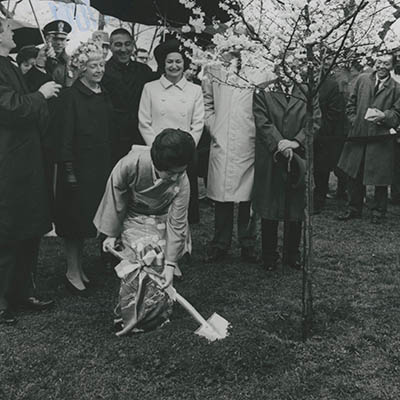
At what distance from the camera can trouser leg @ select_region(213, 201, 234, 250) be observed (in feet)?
18.5

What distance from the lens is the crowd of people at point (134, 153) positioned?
392cm

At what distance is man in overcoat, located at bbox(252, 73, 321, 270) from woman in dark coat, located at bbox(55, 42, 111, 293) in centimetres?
142

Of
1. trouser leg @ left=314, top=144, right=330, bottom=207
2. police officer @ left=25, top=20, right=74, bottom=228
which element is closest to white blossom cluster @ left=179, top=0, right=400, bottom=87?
police officer @ left=25, top=20, right=74, bottom=228

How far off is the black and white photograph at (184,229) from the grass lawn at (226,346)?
0.05ft

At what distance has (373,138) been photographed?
7.36 meters

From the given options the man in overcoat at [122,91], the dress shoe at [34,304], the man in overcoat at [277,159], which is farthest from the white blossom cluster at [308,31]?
the dress shoe at [34,304]

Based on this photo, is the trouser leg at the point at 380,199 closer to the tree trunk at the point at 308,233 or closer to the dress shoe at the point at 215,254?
the dress shoe at the point at 215,254

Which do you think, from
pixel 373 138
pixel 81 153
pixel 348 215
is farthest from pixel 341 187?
pixel 81 153

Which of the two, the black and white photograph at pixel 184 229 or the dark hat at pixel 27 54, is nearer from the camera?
the black and white photograph at pixel 184 229

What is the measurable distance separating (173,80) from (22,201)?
1886mm

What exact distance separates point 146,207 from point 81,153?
919mm

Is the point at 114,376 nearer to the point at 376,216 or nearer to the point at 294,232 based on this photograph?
the point at 294,232

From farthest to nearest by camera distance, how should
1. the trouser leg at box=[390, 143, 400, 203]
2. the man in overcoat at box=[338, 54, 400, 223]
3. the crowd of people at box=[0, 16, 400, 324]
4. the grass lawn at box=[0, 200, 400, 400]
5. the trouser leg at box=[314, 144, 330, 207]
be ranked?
the trouser leg at box=[390, 143, 400, 203], the trouser leg at box=[314, 144, 330, 207], the man in overcoat at box=[338, 54, 400, 223], the crowd of people at box=[0, 16, 400, 324], the grass lawn at box=[0, 200, 400, 400]

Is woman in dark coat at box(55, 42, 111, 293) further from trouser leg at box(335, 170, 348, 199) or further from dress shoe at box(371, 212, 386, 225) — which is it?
trouser leg at box(335, 170, 348, 199)
